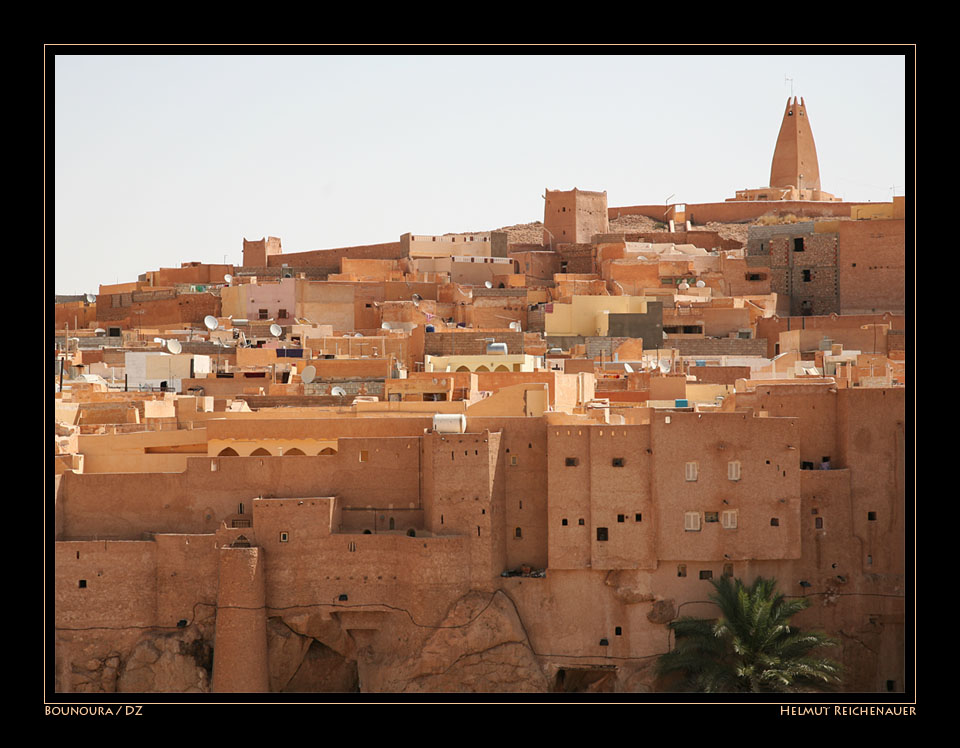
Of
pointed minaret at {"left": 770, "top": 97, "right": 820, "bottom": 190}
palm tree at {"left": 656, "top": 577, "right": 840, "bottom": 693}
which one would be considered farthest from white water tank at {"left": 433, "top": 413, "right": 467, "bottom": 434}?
pointed minaret at {"left": 770, "top": 97, "right": 820, "bottom": 190}

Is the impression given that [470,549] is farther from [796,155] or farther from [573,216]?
[796,155]

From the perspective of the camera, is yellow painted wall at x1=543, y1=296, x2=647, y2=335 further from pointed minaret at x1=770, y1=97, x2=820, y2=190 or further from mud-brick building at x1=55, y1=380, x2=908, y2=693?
pointed minaret at x1=770, y1=97, x2=820, y2=190

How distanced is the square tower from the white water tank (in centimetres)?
2400

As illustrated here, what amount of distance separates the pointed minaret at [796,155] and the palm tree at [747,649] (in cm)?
3062

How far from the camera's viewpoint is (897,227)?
34.8 m

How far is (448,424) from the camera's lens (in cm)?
1916

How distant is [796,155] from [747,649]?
31.8m

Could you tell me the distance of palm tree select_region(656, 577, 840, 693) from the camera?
61.1 ft

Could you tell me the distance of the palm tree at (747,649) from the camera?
18625 millimetres

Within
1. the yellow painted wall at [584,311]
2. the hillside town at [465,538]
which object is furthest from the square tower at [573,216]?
the hillside town at [465,538]

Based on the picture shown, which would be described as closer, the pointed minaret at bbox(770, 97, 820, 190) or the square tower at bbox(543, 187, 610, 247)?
the square tower at bbox(543, 187, 610, 247)

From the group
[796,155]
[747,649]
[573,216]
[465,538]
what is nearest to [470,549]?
[465,538]
